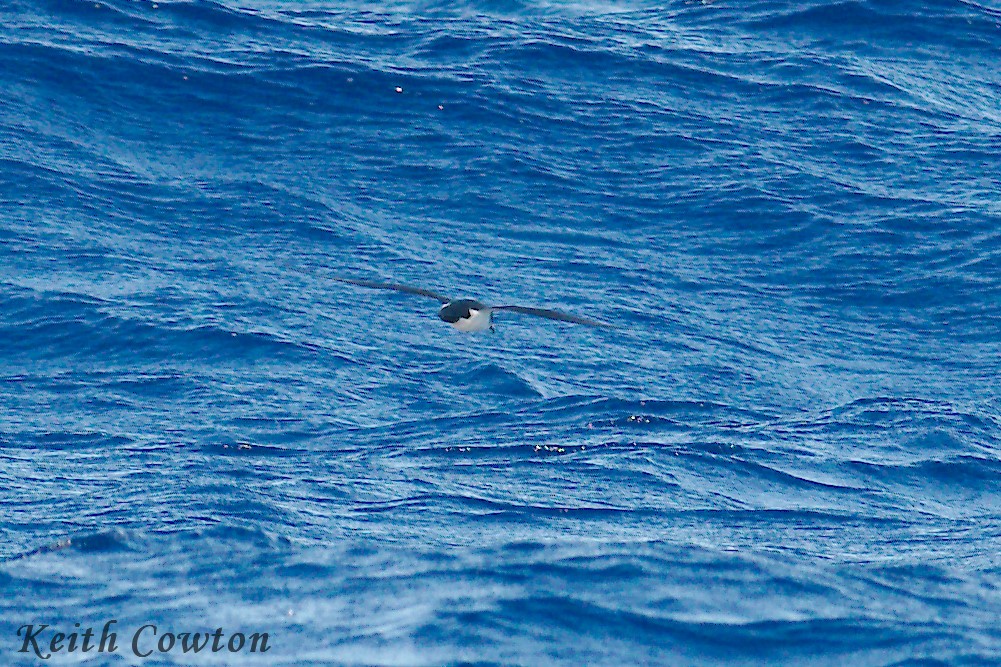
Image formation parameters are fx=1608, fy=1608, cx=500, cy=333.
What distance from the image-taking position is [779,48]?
25000mm

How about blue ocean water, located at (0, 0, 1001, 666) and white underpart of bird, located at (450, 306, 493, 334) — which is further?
white underpart of bird, located at (450, 306, 493, 334)

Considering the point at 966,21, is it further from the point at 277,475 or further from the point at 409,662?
the point at 409,662

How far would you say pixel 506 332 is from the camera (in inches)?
757

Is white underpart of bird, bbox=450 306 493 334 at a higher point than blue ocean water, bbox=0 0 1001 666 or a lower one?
higher

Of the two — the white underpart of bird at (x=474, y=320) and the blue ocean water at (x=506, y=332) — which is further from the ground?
the white underpart of bird at (x=474, y=320)

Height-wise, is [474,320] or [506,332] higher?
[474,320]

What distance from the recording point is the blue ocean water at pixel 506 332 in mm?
13078

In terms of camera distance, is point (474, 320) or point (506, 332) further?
point (506, 332)

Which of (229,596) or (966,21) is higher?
(966,21)

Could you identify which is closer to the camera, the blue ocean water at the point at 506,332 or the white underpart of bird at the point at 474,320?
the blue ocean water at the point at 506,332

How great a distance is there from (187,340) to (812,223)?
8125 mm

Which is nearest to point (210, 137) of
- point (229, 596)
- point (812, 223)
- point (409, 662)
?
point (812, 223)

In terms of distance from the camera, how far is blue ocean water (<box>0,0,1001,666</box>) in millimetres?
13078

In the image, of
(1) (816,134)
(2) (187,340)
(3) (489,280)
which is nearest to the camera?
(2) (187,340)
